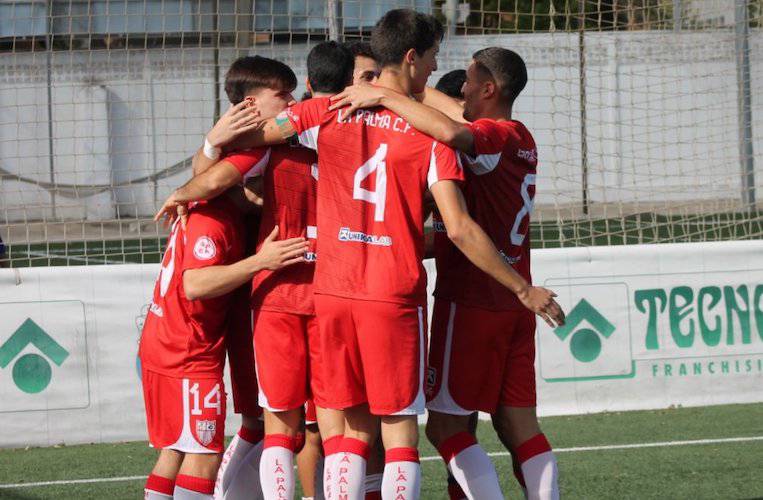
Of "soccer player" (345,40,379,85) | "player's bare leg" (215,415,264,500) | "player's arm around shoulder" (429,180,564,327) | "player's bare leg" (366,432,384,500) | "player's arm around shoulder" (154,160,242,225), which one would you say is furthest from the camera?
"soccer player" (345,40,379,85)

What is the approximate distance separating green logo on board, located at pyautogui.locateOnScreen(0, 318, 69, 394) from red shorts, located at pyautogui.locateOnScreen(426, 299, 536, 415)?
385 cm

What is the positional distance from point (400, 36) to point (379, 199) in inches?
25.1

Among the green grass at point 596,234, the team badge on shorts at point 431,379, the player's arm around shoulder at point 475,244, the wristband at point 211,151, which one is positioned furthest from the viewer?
the green grass at point 596,234

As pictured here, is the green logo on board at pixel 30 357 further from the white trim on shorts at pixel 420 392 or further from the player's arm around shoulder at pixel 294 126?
the white trim on shorts at pixel 420 392

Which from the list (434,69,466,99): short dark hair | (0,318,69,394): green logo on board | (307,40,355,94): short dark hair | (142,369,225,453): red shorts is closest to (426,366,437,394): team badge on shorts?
(142,369,225,453): red shorts

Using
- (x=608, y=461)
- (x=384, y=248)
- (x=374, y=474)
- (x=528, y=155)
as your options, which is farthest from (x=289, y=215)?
(x=608, y=461)

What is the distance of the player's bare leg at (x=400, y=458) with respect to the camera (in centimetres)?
437

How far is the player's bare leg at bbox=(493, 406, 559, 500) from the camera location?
4.78 meters

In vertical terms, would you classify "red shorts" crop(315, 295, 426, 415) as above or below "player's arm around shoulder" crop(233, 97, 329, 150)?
below

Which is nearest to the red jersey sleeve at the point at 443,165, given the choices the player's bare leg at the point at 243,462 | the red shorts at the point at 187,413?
the red shorts at the point at 187,413

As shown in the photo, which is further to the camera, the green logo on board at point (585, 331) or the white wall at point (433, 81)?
the white wall at point (433, 81)

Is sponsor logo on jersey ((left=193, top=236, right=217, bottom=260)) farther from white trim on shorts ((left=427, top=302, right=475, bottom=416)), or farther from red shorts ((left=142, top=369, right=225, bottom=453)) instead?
white trim on shorts ((left=427, top=302, right=475, bottom=416))

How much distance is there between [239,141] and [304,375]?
995mm

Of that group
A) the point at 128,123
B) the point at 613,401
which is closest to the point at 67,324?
the point at 128,123
